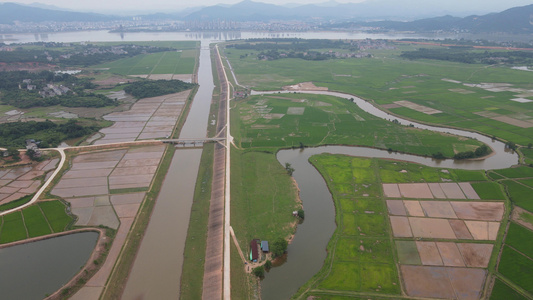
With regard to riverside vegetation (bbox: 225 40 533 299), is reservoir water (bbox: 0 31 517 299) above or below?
below

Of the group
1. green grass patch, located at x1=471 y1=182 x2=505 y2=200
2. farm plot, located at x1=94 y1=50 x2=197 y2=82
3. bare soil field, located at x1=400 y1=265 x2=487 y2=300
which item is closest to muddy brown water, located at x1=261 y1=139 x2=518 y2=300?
green grass patch, located at x1=471 y1=182 x2=505 y2=200

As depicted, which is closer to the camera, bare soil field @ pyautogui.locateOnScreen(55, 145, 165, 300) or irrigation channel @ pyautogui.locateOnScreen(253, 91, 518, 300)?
irrigation channel @ pyautogui.locateOnScreen(253, 91, 518, 300)

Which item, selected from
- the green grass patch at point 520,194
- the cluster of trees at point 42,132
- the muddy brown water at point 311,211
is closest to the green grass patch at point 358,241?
the muddy brown water at point 311,211

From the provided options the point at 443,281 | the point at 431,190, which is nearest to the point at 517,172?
the point at 431,190

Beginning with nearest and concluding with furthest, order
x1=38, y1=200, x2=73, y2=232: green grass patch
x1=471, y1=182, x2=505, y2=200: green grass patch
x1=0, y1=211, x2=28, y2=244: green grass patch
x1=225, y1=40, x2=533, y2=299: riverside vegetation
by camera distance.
Answer: x1=225, y1=40, x2=533, y2=299: riverside vegetation
x1=0, y1=211, x2=28, y2=244: green grass patch
x1=38, y1=200, x2=73, y2=232: green grass patch
x1=471, y1=182, x2=505, y2=200: green grass patch

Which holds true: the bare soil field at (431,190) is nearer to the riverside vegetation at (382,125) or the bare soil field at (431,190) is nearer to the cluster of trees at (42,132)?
the riverside vegetation at (382,125)

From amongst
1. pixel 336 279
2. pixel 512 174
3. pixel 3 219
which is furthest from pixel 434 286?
pixel 3 219

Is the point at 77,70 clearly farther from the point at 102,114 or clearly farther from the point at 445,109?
the point at 445,109

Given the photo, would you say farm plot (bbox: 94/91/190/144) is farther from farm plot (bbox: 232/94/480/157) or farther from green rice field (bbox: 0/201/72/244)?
green rice field (bbox: 0/201/72/244)

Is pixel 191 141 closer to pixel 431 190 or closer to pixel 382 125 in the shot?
pixel 382 125
